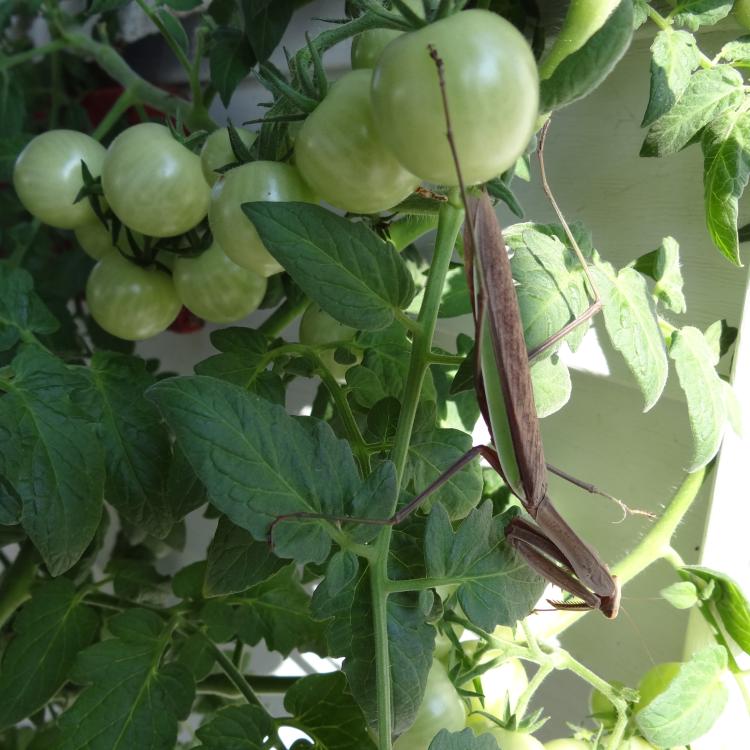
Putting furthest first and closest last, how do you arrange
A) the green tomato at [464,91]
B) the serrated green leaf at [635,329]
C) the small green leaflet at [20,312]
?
the small green leaflet at [20,312]
the serrated green leaf at [635,329]
the green tomato at [464,91]

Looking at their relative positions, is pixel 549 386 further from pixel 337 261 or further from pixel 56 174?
pixel 56 174

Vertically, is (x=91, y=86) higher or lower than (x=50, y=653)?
higher

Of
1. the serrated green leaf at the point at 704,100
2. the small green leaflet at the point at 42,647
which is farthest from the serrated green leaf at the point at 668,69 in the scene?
the small green leaflet at the point at 42,647

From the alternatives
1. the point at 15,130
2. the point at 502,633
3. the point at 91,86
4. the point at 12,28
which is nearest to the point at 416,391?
the point at 502,633

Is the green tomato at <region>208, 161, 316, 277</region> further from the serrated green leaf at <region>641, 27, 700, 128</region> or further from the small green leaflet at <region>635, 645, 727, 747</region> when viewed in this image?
the small green leaflet at <region>635, 645, 727, 747</region>

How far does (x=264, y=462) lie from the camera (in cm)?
28

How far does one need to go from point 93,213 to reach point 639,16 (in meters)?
0.33

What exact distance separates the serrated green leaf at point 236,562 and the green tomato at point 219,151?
17 centimetres

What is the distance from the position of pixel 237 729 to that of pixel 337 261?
0.23m

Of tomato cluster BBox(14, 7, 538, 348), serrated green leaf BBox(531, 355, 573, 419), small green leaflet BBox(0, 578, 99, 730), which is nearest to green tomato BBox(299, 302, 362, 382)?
tomato cluster BBox(14, 7, 538, 348)

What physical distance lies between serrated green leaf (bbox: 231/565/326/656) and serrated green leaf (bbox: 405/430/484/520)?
17 centimetres

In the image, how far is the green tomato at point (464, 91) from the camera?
219 millimetres

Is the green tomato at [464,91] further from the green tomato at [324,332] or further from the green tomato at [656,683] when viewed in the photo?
the green tomato at [656,683]

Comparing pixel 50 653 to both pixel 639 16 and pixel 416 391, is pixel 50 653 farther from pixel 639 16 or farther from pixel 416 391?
pixel 639 16
